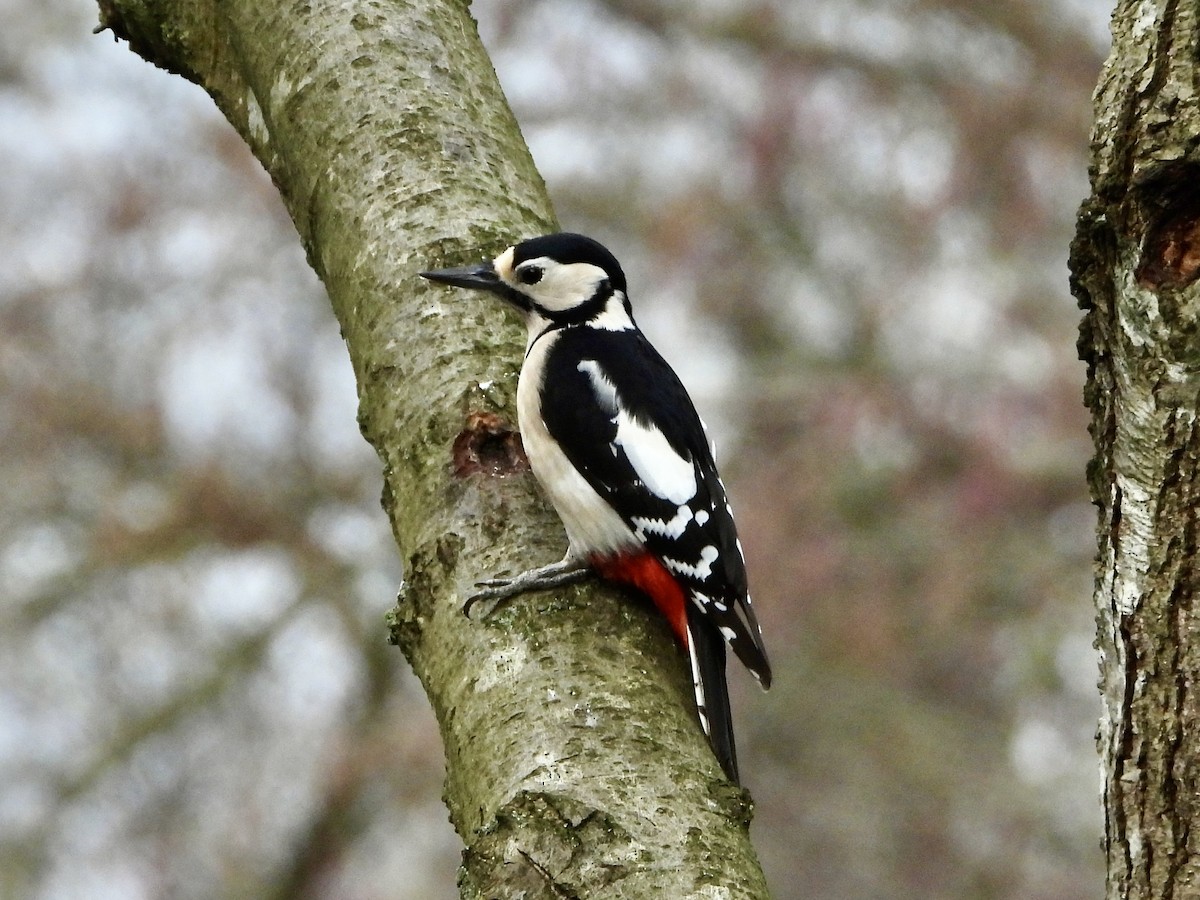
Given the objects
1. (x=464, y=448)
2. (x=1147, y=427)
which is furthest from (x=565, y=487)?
(x=1147, y=427)

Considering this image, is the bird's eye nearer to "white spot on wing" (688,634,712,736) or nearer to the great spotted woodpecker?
the great spotted woodpecker

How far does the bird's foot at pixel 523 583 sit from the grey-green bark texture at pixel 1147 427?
0.86m

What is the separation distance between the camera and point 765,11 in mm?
10227

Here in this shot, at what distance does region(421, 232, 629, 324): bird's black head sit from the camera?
2.84 meters

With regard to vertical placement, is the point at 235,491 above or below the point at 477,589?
above

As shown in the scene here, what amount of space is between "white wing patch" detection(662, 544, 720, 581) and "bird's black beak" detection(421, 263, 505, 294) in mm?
637

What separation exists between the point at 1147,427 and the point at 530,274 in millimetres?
1508

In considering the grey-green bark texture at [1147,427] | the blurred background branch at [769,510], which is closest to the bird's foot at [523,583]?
the grey-green bark texture at [1147,427]

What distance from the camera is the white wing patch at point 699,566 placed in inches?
115

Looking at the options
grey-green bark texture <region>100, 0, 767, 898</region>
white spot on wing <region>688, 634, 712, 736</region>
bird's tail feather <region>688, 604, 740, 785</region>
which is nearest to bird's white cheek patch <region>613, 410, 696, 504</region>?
grey-green bark texture <region>100, 0, 767, 898</region>

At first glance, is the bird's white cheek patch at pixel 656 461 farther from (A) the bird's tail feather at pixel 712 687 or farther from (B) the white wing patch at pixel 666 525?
(A) the bird's tail feather at pixel 712 687

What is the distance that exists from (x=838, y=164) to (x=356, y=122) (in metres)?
7.37

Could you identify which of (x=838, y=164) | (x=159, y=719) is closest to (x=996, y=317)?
(x=838, y=164)

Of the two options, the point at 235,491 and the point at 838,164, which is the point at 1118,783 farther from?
the point at 838,164
